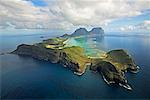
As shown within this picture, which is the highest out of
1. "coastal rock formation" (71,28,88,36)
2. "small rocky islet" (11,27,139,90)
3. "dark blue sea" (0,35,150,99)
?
"coastal rock formation" (71,28,88,36)

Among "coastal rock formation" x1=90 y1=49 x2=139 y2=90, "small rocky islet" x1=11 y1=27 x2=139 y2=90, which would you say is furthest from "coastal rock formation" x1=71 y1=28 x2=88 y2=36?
"coastal rock formation" x1=90 y1=49 x2=139 y2=90

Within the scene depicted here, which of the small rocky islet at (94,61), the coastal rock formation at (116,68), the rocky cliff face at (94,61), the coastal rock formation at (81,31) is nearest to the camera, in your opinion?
the coastal rock formation at (116,68)

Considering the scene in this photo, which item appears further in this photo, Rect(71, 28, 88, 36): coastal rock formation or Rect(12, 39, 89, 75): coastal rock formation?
Rect(71, 28, 88, 36): coastal rock formation

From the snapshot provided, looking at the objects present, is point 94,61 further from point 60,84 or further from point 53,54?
point 60,84

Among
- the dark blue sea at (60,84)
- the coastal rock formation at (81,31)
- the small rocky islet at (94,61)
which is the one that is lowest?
the dark blue sea at (60,84)

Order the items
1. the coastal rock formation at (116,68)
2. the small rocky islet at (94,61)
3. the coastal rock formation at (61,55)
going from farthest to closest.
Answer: the coastal rock formation at (61,55)
the small rocky islet at (94,61)
the coastal rock formation at (116,68)

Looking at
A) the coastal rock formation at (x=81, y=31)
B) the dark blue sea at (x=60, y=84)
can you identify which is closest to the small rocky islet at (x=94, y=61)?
the dark blue sea at (x=60, y=84)

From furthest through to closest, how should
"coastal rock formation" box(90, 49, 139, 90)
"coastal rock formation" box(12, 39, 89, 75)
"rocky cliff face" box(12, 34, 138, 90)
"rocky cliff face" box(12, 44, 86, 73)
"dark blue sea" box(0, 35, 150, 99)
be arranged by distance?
"rocky cliff face" box(12, 44, 86, 73) → "coastal rock formation" box(12, 39, 89, 75) → "rocky cliff face" box(12, 34, 138, 90) → "coastal rock formation" box(90, 49, 139, 90) → "dark blue sea" box(0, 35, 150, 99)

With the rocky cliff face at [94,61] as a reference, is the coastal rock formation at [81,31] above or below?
above

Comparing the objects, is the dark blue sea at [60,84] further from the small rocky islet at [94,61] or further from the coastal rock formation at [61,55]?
the coastal rock formation at [61,55]

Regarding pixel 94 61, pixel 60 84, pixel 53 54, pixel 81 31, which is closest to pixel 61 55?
pixel 53 54

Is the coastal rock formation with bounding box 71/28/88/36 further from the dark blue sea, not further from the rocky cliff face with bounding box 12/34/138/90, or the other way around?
the dark blue sea

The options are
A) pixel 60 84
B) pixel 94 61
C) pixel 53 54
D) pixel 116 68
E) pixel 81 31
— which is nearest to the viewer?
pixel 60 84
